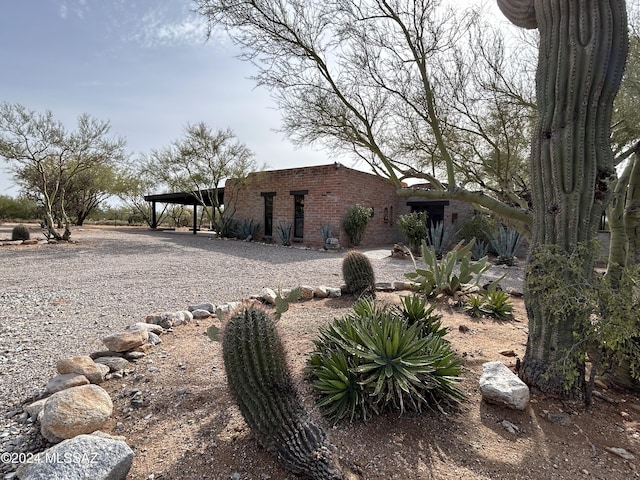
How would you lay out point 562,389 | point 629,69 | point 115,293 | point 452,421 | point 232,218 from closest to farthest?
point 452,421, point 562,389, point 629,69, point 115,293, point 232,218

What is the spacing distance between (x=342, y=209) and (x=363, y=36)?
750 cm

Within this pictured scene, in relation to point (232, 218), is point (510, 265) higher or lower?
lower

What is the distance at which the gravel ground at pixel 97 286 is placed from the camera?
286 centimetres

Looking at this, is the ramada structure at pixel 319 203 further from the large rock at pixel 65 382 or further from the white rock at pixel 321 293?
the large rock at pixel 65 382

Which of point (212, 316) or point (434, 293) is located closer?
point (212, 316)

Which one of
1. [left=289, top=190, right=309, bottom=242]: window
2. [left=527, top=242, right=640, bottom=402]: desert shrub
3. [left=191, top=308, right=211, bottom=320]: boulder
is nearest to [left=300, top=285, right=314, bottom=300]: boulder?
[left=191, top=308, right=211, bottom=320]: boulder

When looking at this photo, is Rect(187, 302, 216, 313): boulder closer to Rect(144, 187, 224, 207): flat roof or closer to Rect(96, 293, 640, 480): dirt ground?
Rect(96, 293, 640, 480): dirt ground

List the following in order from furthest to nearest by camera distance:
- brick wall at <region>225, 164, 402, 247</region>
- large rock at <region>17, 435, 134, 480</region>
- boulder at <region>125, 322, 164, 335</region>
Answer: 1. brick wall at <region>225, 164, 402, 247</region>
2. boulder at <region>125, 322, 164, 335</region>
3. large rock at <region>17, 435, 134, 480</region>

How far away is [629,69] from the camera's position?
12.7 ft

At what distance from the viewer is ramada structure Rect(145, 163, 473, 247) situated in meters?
12.4

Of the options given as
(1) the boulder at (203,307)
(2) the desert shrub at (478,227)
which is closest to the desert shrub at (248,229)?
(2) the desert shrub at (478,227)

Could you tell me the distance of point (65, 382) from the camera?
219cm

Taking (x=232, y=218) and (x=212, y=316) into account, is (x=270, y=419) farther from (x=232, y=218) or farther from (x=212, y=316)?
(x=232, y=218)

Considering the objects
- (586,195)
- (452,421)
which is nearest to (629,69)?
(586,195)
